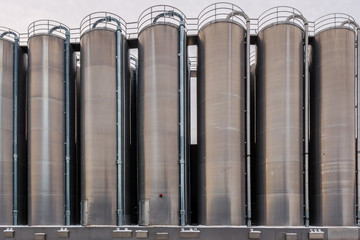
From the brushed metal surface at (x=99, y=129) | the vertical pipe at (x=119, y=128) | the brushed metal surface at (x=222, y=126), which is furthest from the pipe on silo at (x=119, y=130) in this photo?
the brushed metal surface at (x=222, y=126)

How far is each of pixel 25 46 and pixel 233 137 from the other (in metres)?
15.1

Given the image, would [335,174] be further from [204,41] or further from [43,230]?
[43,230]

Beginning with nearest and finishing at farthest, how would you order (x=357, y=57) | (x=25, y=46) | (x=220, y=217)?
(x=220, y=217) < (x=357, y=57) < (x=25, y=46)

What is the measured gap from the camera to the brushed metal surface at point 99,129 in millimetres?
15570

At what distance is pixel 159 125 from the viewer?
15.7 m

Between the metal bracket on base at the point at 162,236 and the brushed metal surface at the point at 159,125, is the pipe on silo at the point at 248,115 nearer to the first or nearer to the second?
the brushed metal surface at the point at 159,125

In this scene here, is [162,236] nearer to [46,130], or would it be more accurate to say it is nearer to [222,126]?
[222,126]

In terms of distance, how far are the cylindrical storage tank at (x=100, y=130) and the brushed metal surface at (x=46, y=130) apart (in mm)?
1508

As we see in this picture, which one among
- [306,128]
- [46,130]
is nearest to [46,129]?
[46,130]

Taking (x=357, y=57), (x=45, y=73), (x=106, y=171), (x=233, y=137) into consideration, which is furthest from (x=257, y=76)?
(x=45, y=73)

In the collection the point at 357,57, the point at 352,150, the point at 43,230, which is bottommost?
the point at 43,230

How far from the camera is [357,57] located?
16406 millimetres

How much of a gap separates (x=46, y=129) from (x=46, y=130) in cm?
6

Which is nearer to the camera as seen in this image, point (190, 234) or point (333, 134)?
point (190, 234)
